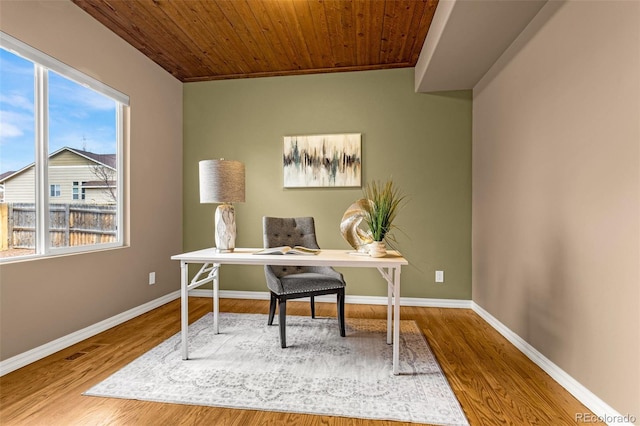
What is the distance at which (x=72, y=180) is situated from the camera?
8.39 ft

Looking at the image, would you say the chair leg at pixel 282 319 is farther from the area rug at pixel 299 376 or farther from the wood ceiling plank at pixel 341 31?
the wood ceiling plank at pixel 341 31

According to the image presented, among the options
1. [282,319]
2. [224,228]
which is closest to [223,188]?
[224,228]

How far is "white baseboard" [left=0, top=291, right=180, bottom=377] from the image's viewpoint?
204 centimetres

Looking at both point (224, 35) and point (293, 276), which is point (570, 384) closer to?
point (293, 276)

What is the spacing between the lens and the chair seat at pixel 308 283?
7.80 ft

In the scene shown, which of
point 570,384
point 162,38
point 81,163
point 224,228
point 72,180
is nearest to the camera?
point 570,384

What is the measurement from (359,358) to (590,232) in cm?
158

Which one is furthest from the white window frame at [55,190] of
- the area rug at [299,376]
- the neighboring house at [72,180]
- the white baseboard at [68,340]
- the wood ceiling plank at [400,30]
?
the wood ceiling plank at [400,30]

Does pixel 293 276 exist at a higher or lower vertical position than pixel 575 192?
lower

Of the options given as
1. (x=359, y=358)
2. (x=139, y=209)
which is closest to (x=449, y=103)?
(x=359, y=358)

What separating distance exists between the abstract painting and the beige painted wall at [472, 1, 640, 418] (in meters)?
1.43

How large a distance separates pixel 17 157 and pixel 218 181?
1.31m

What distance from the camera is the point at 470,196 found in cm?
351

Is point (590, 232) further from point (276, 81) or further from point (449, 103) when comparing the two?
point (276, 81)
